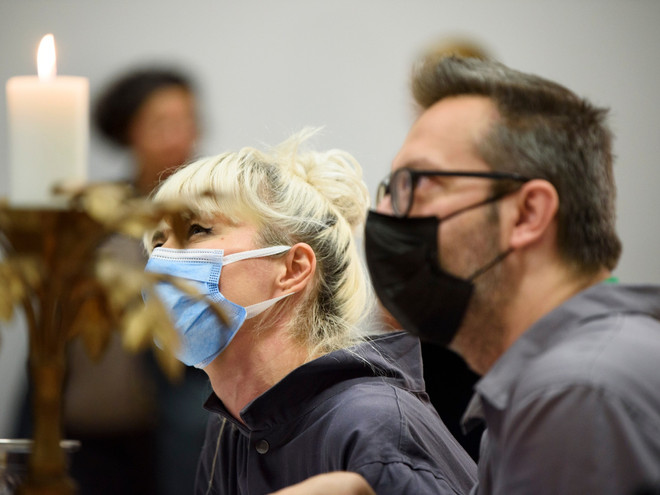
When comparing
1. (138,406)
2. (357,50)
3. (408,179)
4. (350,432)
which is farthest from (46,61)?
(357,50)

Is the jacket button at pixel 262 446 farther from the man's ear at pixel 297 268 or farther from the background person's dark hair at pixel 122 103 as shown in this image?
the background person's dark hair at pixel 122 103

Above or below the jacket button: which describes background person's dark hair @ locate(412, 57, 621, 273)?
above

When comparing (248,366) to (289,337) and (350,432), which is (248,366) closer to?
(289,337)

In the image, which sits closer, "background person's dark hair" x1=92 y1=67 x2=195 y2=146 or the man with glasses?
the man with glasses

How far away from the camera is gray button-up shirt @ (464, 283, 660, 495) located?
1.03m

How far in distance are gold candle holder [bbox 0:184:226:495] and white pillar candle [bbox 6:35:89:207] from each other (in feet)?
0.10

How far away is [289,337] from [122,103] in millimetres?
1056

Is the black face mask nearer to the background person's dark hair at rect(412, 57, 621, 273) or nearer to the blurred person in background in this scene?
the background person's dark hair at rect(412, 57, 621, 273)

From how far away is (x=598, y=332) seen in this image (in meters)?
1.18

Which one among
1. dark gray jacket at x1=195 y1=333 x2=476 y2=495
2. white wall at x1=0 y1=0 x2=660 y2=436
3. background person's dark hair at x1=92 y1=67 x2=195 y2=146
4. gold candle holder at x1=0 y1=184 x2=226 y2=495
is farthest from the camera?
white wall at x1=0 y1=0 x2=660 y2=436

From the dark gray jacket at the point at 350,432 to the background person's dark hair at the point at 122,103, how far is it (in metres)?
1.02

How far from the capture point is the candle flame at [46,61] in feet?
3.38

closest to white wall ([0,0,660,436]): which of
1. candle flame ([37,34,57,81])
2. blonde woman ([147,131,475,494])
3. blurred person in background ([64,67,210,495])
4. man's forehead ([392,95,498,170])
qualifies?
blurred person in background ([64,67,210,495])

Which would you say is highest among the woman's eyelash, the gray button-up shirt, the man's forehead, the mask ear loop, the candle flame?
the candle flame
